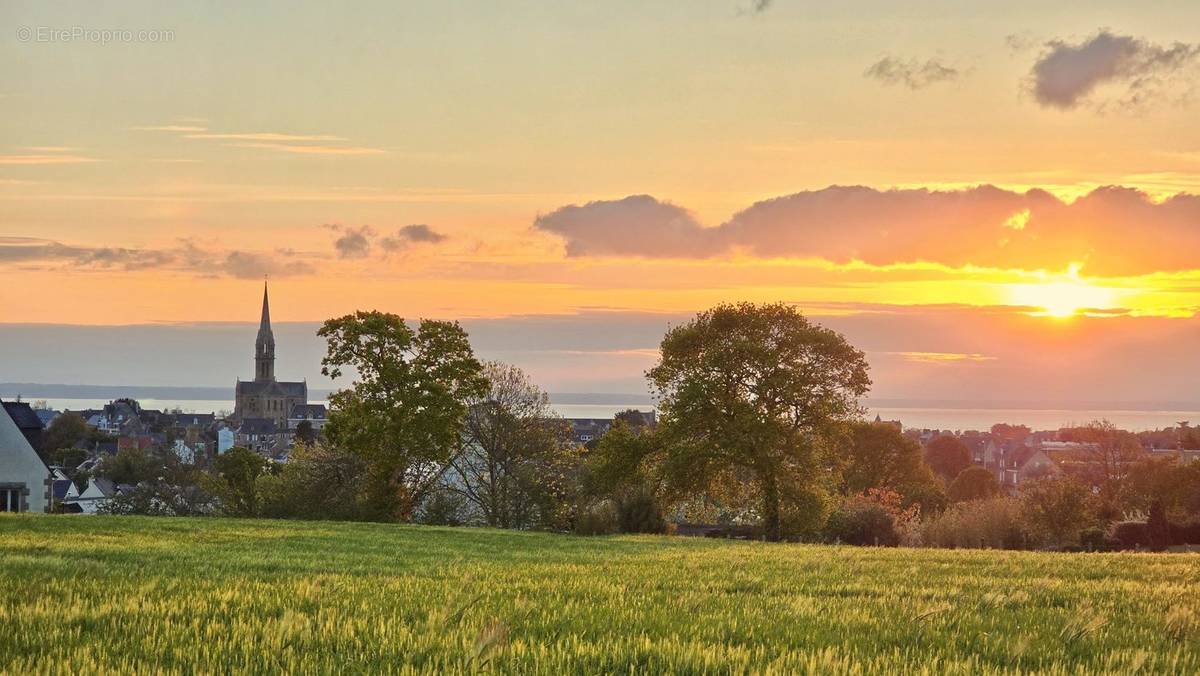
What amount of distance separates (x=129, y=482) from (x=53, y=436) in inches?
1964

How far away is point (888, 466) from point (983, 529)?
41.8 meters

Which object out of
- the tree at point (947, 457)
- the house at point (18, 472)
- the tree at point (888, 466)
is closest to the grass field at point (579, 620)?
the house at point (18, 472)

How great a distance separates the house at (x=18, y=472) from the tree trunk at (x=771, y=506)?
1663 inches

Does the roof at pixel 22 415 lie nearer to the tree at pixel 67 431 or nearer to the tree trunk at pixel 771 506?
the tree trunk at pixel 771 506

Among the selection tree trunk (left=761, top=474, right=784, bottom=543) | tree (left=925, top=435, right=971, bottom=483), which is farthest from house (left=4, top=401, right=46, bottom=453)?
tree (left=925, top=435, right=971, bottom=483)

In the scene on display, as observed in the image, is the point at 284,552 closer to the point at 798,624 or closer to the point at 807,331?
the point at 798,624

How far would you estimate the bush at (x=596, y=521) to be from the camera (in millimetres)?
45688

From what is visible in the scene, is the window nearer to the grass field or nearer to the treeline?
the treeline

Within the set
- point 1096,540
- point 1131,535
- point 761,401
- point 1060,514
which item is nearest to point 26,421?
point 761,401

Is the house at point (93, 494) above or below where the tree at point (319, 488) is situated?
below

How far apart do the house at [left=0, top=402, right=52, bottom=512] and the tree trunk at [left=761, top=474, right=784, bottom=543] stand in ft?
139

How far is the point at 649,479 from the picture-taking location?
174 feet

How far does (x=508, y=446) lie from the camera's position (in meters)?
68.2

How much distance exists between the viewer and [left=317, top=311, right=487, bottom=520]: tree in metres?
58.5
